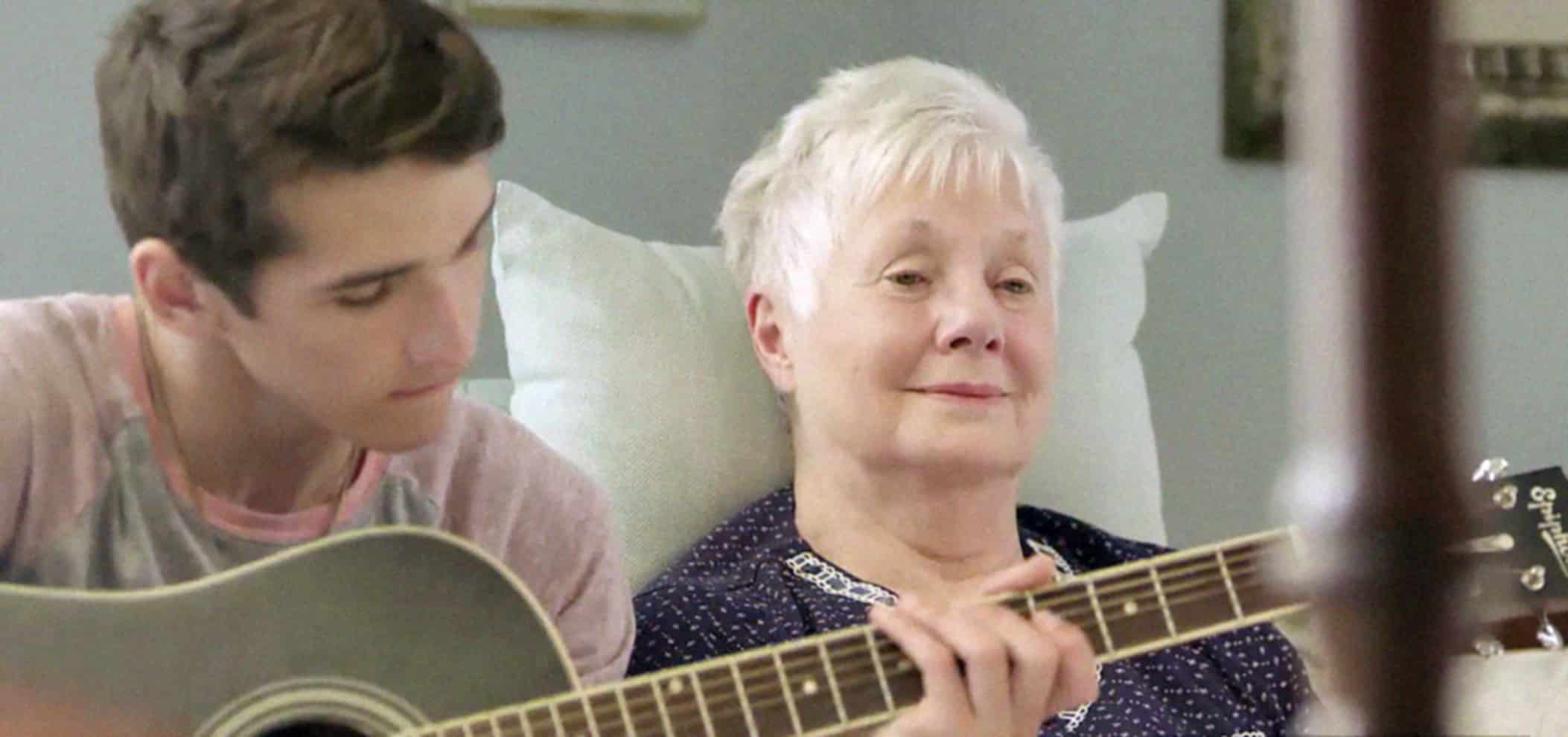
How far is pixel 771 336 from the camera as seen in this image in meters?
1.42

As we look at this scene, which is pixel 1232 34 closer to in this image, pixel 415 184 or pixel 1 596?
pixel 415 184

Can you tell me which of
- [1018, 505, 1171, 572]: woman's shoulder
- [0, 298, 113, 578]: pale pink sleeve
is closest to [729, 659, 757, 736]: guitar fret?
[0, 298, 113, 578]: pale pink sleeve

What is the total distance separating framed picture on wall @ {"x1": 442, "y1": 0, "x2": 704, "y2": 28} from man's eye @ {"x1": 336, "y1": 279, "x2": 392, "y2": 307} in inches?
34.2

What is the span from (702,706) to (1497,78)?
1203 millimetres

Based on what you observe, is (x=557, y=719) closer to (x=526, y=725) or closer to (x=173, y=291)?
(x=526, y=725)

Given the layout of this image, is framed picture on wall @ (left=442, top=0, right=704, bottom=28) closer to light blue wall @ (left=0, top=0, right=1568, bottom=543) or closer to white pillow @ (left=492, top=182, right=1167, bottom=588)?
light blue wall @ (left=0, top=0, right=1568, bottom=543)

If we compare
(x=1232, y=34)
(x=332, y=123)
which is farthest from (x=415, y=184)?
(x=1232, y=34)

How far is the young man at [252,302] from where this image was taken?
78 cm

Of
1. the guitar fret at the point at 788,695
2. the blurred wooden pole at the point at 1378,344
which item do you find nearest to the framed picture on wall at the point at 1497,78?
the guitar fret at the point at 788,695

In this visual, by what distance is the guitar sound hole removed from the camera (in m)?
0.83

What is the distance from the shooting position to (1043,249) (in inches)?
53.1

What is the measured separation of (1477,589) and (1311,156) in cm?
9

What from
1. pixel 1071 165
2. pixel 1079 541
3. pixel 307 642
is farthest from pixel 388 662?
pixel 1071 165

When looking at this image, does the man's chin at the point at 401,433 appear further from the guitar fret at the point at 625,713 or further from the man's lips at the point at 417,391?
the guitar fret at the point at 625,713
